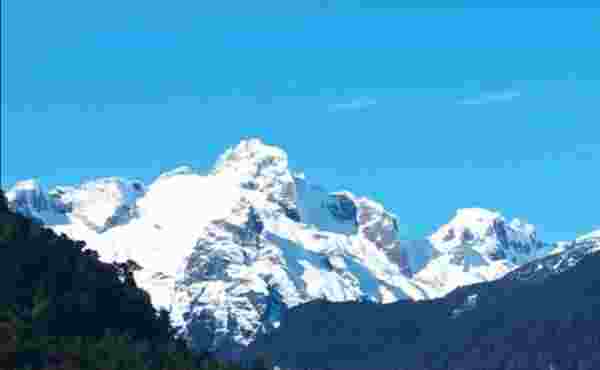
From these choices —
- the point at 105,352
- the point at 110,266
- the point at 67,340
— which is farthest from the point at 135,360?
the point at 110,266

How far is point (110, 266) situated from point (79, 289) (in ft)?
56.0

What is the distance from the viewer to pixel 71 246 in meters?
164

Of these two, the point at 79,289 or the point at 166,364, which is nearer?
the point at 166,364

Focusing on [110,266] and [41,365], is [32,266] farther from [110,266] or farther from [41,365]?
[41,365]

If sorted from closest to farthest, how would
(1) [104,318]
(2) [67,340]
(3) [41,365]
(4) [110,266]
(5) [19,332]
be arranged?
(3) [41,365] → (5) [19,332] → (2) [67,340] → (1) [104,318] → (4) [110,266]

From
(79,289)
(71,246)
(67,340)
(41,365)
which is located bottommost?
(41,365)

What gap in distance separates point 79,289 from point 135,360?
101 feet

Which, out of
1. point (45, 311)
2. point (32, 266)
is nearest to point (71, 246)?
point (32, 266)

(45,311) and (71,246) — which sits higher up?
(71,246)

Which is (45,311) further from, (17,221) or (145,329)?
(17,221)

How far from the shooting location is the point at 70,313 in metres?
140

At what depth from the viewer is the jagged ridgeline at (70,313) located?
113m

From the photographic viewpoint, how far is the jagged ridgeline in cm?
11325

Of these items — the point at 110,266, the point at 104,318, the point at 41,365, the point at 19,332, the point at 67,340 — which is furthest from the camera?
the point at 110,266
